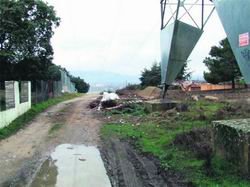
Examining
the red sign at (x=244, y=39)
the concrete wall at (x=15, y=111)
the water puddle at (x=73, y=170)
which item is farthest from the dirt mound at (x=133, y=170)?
the concrete wall at (x=15, y=111)

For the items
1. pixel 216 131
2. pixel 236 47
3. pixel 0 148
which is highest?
pixel 236 47

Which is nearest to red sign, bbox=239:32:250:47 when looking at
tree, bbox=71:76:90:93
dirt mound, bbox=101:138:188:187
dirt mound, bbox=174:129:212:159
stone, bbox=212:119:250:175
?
stone, bbox=212:119:250:175

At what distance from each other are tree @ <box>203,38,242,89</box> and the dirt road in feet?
99.2

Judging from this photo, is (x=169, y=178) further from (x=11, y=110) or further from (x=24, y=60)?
(x=24, y=60)

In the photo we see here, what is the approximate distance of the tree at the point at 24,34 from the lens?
2770cm

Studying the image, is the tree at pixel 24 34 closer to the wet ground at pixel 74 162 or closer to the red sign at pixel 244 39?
the wet ground at pixel 74 162

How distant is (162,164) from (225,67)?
4023 cm

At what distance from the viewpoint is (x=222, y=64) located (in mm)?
47375

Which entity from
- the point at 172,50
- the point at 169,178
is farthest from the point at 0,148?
the point at 172,50

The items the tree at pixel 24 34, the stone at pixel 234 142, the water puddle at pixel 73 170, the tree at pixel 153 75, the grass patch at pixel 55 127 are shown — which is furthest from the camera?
the tree at pixel 153 75

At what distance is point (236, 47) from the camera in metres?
10.2

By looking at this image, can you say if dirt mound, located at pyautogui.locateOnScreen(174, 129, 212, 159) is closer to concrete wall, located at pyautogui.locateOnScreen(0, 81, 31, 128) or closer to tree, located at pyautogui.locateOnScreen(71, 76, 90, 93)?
concrete wall, located at pyautogui.locateOnScreen(0, 81, 31, 128)

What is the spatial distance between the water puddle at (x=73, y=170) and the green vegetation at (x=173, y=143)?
1374mm

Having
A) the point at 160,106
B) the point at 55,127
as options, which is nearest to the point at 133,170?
the point at 55,127
